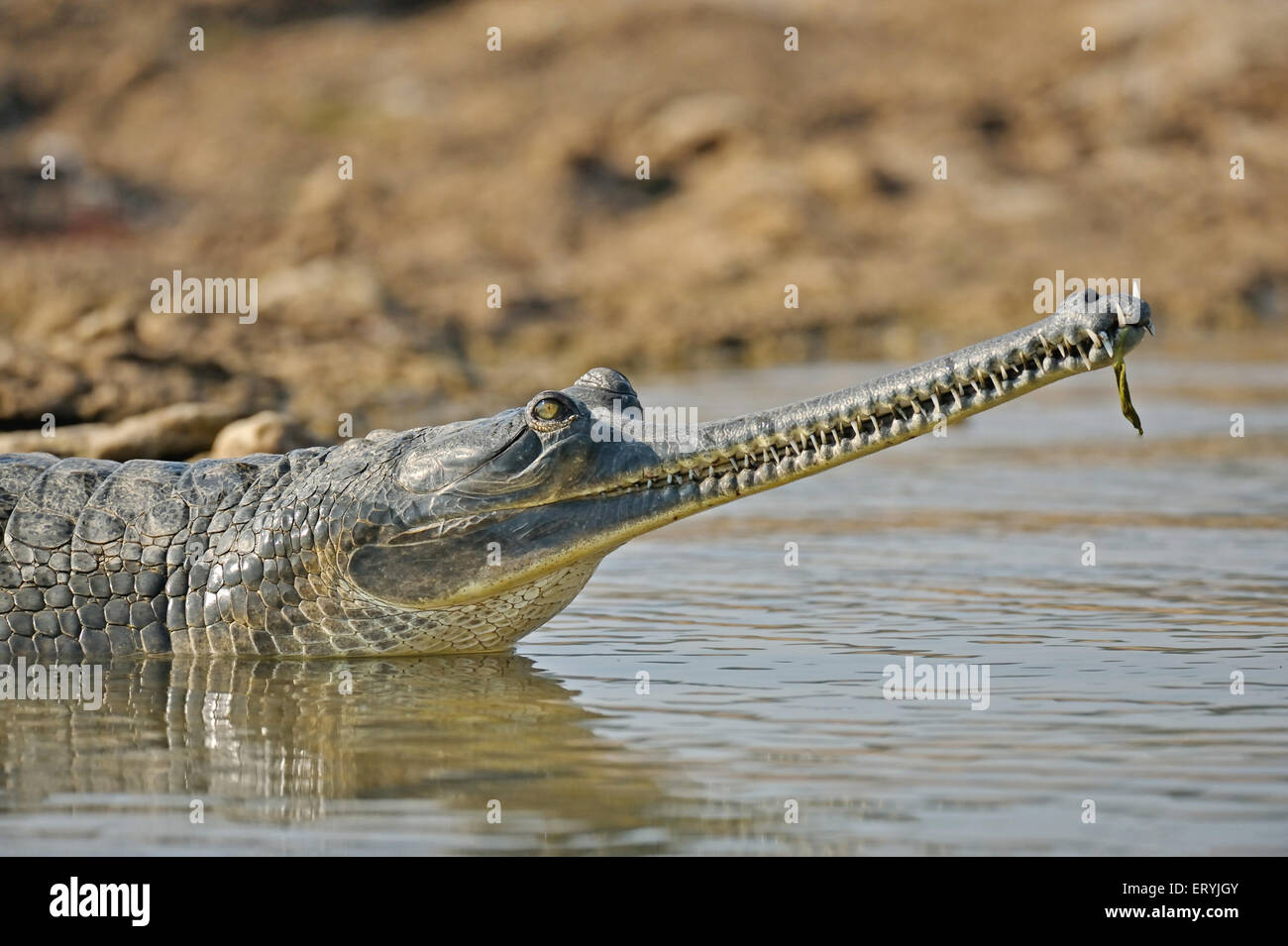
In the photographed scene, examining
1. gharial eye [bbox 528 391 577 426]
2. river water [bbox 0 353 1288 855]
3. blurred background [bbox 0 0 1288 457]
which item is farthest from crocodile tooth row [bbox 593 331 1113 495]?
blurred background [bbox 0 0 1288 457]

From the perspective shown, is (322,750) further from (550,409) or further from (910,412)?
(910,412)

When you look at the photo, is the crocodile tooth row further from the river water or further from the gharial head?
the river water

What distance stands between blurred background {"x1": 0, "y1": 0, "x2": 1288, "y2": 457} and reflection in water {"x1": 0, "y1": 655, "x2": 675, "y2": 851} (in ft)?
36.6

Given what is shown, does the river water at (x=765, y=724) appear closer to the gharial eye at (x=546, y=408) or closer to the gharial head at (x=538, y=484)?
the gharial head at (x=538, y=484)

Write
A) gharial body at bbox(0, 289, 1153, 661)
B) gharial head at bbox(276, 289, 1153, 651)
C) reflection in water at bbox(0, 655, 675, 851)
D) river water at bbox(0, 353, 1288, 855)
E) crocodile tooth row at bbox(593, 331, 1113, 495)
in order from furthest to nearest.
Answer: gharial body at bbox(0, 289, 1153, 661) < gharial head at bbox(276, 289, 1153, 651) < crocodile tooth row at bbox(593, 331, 1113, 495) < reflection in water at bbox(0, 655, 675, 851) < river water at bbox(0, 353, 1288, 855)

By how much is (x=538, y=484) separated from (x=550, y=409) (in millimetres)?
258

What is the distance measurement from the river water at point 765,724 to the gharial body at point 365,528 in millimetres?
172

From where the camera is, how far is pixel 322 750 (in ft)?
16.6

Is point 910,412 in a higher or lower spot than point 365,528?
higher

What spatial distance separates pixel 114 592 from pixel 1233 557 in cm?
502

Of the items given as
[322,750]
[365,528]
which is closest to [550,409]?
[365,528]

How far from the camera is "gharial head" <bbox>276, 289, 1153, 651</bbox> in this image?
559 centimetres

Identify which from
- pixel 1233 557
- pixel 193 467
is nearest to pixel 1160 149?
pixel 1233 557

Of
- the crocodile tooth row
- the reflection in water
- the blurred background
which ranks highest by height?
the blurred background
